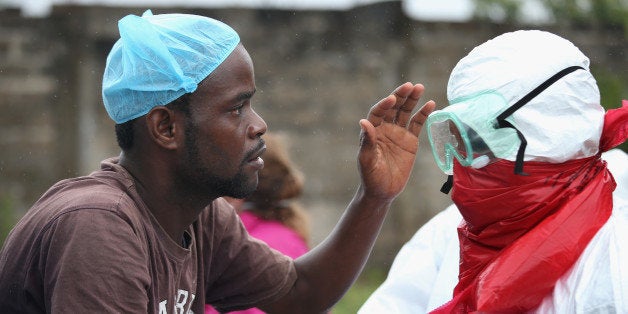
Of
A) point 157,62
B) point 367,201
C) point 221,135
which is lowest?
point 367,201

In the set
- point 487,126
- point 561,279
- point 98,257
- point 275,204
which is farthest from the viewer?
point 275,204

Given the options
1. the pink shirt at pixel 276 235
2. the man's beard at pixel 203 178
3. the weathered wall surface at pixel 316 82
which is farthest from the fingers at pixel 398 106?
the weathered wall surface at pixel 316 82

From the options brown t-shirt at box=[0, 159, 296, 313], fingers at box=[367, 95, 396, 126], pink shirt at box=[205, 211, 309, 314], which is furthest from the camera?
pink shirt at box=[205, 211, 309, 314]

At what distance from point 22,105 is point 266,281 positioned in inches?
253

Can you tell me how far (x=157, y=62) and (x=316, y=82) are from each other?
7.03m

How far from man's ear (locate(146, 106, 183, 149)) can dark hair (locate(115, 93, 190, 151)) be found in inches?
0.9

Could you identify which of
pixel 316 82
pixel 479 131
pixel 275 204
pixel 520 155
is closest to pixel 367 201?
pixel 479 131

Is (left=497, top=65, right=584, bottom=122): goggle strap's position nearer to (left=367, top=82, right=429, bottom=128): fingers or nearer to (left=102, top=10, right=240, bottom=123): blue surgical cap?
(left=367, top=82, right=429, bottom=128): fingers

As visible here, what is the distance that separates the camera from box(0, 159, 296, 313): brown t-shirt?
2.55 meters

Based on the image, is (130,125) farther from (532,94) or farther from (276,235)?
(276,235)

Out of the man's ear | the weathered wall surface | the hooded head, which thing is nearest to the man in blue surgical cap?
the man's ear

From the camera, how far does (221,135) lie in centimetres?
300

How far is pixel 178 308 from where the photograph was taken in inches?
121

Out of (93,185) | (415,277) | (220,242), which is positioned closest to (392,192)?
(415,277)
